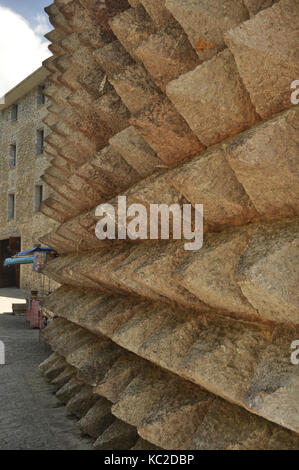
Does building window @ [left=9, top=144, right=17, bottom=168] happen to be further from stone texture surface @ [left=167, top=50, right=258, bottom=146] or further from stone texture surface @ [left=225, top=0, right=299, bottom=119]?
stone texture surface @ [left=225, top=0, right=299, bottom=119]

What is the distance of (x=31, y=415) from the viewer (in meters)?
2.50

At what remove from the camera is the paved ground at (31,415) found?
6.79 feet

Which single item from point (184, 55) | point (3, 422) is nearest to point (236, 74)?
point (184, 55)

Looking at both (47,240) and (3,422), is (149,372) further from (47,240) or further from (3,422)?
(47,240)

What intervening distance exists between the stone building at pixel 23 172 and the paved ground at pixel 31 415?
12.1 m

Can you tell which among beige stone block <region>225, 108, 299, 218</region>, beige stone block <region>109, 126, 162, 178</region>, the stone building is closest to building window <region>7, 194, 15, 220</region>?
the stone building

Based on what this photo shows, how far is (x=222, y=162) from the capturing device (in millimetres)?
1222

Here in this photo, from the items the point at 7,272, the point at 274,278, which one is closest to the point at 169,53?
the point at 274,278

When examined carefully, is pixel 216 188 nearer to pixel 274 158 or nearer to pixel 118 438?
pixel 274 158

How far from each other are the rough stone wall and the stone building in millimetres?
13847

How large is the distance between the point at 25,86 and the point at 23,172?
366cm

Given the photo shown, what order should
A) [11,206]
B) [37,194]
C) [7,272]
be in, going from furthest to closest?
1. [7,272]
2. [11,206]
3. [37,194]

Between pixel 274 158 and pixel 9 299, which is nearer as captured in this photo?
pixel 274 158

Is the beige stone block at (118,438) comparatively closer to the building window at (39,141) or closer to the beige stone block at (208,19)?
the beige stone block at (208,19)
